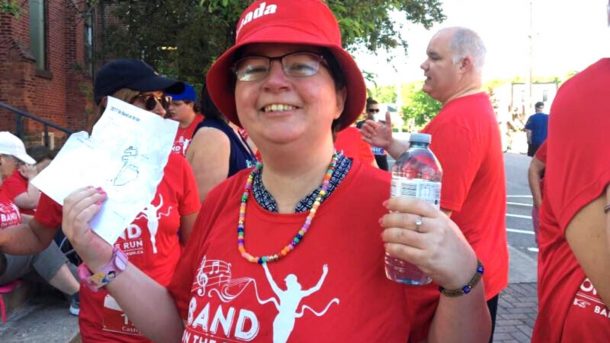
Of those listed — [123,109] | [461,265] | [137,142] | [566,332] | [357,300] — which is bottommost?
[566,332]

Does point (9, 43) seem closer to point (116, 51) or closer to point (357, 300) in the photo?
point (116, 51)

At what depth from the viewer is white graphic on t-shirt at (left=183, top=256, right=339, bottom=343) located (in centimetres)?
149

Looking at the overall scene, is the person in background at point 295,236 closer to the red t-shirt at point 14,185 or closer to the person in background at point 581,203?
the person in background at point 581,203

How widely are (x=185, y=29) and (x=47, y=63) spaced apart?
5.36 meters

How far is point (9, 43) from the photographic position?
34.2 ft

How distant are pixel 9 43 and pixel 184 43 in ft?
13.0

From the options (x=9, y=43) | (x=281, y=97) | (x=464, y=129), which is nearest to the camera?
(x=281, y=97)

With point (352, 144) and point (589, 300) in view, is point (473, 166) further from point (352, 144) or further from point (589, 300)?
point (352, 144)

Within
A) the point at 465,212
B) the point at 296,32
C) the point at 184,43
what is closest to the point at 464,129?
the point at 465,212

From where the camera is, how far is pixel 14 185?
535 centimetres

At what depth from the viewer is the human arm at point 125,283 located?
1.70 m

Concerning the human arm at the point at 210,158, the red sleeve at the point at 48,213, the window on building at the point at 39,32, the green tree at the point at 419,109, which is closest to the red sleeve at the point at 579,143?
the red sleeve at the point at 48,213

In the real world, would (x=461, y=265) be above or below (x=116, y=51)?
below

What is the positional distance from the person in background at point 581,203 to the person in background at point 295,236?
383 millimetres
